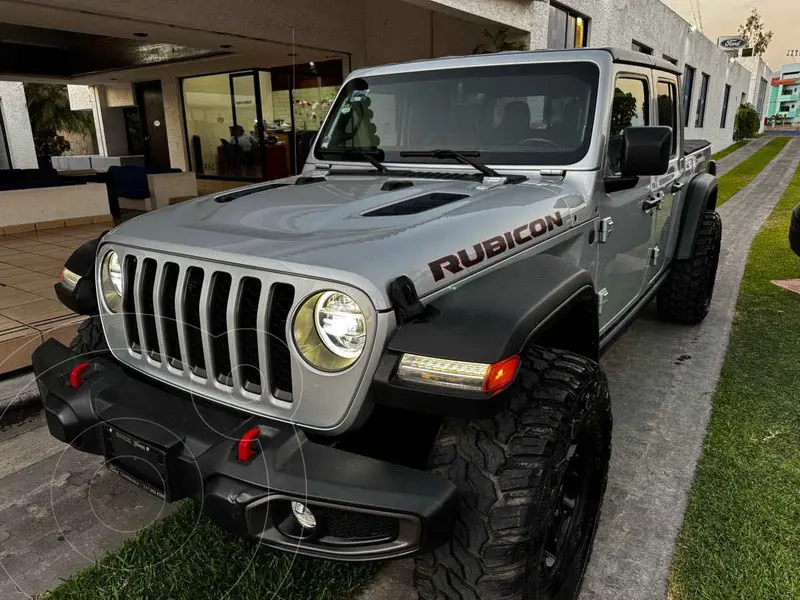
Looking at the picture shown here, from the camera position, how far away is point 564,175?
274 centimetres

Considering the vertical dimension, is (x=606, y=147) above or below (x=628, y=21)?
below

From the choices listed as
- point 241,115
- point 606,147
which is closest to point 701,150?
point 606,147

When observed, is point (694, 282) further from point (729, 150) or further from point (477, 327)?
point (729, 150)

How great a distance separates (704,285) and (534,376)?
135 inches

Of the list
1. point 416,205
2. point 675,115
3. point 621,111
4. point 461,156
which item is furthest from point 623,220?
point 675,115

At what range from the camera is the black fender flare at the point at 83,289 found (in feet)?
7.82

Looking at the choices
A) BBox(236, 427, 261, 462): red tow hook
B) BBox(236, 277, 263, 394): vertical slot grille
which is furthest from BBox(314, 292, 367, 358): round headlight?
BBox(236, 427, 261, 462): red tow hook

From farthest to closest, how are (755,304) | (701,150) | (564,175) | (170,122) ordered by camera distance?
(170,122) → (755,304) → (701,150) → (564,175)

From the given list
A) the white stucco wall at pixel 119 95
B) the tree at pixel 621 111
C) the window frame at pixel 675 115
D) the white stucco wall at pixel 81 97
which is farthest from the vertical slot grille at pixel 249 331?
the white stucco wall at pixel 81 97

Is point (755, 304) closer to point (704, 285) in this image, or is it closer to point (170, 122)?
point (704, 285)

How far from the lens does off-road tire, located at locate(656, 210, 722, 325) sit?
14.8 feet

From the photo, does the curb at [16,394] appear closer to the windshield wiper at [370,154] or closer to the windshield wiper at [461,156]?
the windshield wiper at [370,154]

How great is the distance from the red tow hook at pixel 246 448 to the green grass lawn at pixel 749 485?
1595mm

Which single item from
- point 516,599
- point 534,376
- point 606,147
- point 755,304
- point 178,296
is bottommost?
point 755,304
